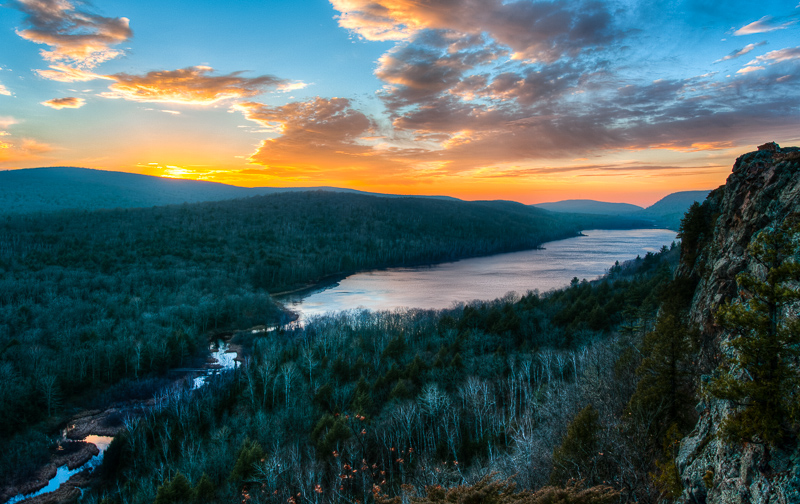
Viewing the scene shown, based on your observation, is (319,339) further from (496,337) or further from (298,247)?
(298,247)

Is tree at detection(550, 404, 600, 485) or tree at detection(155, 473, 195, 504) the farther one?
tree at detection(155, 473, 195, 504)

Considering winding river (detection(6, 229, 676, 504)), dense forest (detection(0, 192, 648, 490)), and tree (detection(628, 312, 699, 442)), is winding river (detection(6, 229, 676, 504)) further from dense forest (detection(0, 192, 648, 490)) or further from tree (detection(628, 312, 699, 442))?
tree (detection(628, 312, 699, 442))

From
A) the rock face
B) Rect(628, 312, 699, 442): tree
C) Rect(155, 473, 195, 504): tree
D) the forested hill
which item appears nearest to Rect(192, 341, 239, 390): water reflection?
Rect(155, 473, 195, 504): tree

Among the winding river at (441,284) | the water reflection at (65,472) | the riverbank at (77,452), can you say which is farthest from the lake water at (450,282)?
the water reflection at (65,472)

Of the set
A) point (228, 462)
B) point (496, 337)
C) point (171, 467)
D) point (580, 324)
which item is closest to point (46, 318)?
point (171, 467)

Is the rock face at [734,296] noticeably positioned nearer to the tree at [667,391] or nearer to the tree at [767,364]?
the tree at [767,364]

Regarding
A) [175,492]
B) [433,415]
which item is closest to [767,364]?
[433,415]
